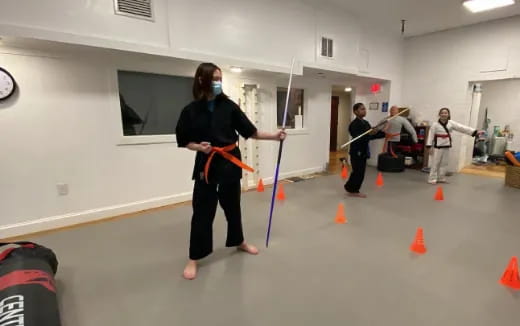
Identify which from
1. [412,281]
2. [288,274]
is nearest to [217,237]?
[288,274]

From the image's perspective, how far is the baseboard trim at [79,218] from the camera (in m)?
2.96

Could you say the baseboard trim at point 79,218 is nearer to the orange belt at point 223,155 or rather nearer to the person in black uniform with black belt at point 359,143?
the orange belt at point 223,155

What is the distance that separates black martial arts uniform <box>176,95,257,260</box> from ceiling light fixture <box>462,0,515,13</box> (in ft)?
15.4

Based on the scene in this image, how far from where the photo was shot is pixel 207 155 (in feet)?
6.58

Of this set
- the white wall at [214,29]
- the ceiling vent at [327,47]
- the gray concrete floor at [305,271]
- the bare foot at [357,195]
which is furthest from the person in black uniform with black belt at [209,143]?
the ceiling vent at [327,47]

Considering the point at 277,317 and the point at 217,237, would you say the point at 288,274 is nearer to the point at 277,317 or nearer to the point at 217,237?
the point at 277,317

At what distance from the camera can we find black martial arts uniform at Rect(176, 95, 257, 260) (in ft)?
6.49

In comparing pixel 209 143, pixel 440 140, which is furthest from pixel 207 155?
pixel 440 140

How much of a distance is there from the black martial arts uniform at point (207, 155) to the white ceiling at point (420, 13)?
144 inches

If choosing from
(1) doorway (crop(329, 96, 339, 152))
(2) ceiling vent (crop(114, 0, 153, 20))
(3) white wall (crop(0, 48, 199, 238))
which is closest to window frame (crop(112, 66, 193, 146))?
(3) white wall (crop(0, 48, 199, 238))

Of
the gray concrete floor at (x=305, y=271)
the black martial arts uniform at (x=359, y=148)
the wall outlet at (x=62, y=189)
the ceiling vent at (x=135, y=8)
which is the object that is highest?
the ceiling vent at (x=135, y=8)

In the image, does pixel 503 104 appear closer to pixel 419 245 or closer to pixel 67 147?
pixel 419 245

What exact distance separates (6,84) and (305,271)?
3.45 m

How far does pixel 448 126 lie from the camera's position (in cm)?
495
